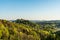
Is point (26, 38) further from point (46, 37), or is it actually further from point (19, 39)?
point (46, 37)

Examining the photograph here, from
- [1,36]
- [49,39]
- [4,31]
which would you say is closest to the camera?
[1,36]

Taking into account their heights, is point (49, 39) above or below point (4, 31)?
below

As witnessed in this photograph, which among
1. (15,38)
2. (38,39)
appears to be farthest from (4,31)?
(38,39)

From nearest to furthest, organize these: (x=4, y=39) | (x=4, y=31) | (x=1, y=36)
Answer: (x=4, y=39) → (x=1, y=36) → (x=4, y=31)

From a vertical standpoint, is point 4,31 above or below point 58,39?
above

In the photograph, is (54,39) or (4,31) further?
(54,39)

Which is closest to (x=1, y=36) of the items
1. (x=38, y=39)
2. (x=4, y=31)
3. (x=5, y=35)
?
(x=5, y=35)

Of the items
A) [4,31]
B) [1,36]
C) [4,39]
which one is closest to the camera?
[4,39]

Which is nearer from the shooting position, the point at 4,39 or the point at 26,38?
the point at 4,39

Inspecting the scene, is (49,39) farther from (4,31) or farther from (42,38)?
(4,31)
